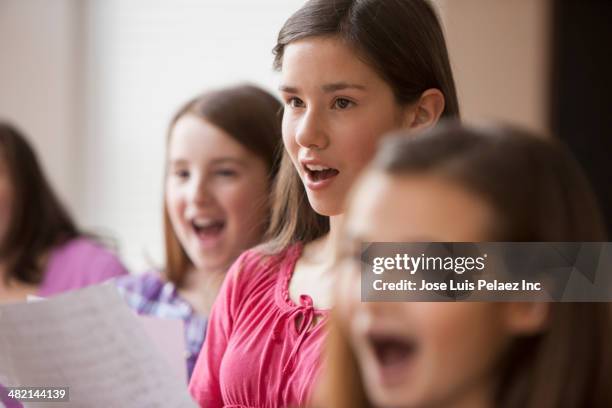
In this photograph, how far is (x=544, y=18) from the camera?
10.6 ft

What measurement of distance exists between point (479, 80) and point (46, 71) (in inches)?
62.6

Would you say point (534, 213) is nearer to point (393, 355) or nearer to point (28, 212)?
point (393, 355)

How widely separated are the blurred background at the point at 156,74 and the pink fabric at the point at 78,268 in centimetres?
90

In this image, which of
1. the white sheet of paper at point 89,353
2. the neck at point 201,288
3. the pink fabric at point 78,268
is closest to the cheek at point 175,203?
the neck at point 201,288

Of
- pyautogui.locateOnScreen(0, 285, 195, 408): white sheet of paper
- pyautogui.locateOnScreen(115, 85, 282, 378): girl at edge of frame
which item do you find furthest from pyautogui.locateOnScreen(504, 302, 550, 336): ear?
pyautogui.locateOnScreen(115, 85, 282, 378): girl at edge of frame

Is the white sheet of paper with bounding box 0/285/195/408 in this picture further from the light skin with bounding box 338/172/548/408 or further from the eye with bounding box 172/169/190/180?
the eye with bounding box 172/169/190/180

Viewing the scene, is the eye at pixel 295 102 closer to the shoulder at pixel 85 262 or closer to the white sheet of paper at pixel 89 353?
the white sheet of paper at pixel 89 353

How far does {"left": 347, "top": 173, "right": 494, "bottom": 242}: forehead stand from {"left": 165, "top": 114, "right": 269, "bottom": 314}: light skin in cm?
94

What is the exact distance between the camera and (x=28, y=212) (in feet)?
6.98

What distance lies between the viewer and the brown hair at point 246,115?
156 centimetres

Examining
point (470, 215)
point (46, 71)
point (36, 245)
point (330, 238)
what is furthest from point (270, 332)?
point (46, 71)

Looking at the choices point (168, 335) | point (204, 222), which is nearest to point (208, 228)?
point (204, 222)

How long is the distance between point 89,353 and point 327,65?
41 cm

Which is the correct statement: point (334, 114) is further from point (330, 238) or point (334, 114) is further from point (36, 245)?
point (36, 245)
